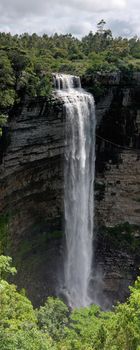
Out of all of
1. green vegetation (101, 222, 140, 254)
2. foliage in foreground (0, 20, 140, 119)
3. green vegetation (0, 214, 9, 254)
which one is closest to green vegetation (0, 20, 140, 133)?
foliage in foreground (0, 20, 140, 119)

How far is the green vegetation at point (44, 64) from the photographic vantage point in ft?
71.0

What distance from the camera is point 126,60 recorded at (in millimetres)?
30656

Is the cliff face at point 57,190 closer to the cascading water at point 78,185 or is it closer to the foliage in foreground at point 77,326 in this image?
the cascading water at point 78,185

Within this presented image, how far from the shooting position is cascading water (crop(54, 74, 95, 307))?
25.1 m

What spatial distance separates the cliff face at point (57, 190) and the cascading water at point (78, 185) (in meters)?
0.55

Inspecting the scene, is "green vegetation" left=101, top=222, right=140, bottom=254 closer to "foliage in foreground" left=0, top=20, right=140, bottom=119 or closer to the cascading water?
the cascading water

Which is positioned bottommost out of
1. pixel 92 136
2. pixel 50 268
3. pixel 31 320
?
pixel 31 320

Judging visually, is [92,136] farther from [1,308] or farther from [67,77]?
[1,308]

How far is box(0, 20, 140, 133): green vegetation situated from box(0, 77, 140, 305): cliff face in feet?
2.90

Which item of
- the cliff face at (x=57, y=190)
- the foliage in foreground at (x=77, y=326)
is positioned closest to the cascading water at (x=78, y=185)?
the cliff face at (x=57, y=190)

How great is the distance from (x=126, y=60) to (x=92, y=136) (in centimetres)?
675

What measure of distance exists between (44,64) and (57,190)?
7504 mm

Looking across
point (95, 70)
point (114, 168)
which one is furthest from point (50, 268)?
point (95, 70)

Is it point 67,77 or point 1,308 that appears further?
point 67,77
